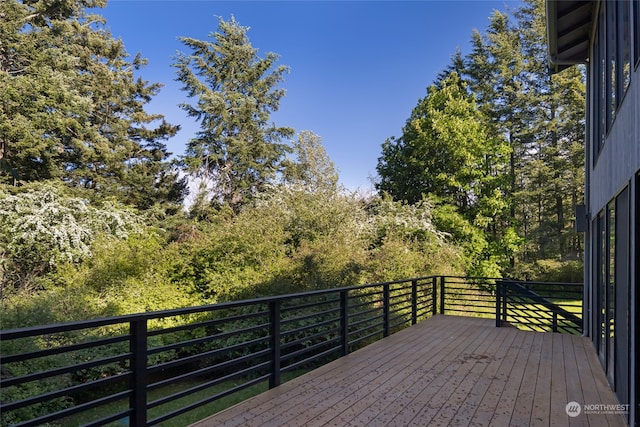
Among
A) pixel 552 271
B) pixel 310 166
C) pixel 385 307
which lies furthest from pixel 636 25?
pixel 552 271

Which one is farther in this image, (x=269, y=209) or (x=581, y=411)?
(x=269, y=209)

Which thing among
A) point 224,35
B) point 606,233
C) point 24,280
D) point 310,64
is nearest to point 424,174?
point 310,64

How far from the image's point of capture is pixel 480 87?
18438 mm

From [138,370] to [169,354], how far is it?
6883 millimetres

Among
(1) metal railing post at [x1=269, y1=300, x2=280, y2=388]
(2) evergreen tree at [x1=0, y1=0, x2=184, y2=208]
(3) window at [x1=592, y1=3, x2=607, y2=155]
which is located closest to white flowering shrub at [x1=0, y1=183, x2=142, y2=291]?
(2) evergreen tree at [x1=0, y1=0, x2=184, y2=208]

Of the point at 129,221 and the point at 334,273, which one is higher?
the point at 129,221

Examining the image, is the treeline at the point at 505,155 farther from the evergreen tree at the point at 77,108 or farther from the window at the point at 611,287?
the window at the point at 611,287

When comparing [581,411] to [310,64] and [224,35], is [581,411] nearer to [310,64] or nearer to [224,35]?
[310,64]

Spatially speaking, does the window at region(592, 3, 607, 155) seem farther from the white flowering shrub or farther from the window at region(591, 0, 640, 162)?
the white flowering shrub

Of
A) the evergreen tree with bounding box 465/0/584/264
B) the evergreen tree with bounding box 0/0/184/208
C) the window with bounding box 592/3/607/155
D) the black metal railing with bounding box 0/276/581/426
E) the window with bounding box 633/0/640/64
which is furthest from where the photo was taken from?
the evergreen tree with bounding box 465/0/584/264

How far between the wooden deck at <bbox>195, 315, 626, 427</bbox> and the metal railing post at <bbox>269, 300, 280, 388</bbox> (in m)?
0.11

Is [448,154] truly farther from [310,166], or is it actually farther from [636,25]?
[636,25]

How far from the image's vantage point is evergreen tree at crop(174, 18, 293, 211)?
17.9 m

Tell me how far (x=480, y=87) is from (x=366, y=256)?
12.2 metres
